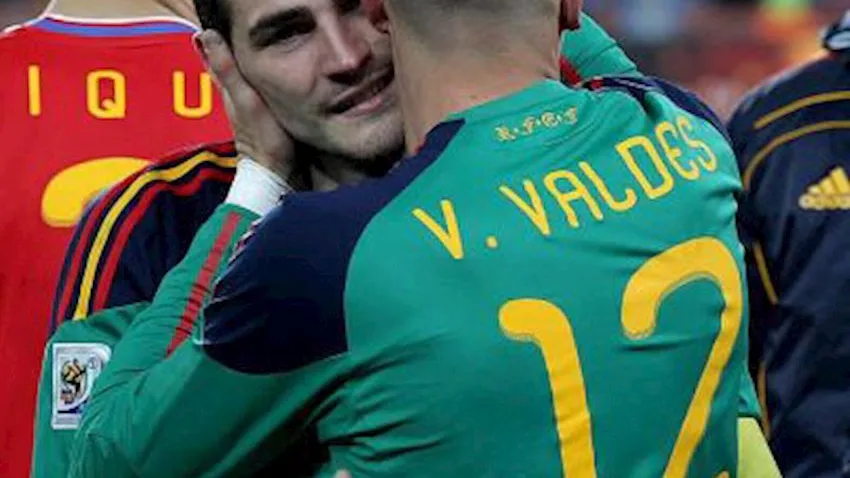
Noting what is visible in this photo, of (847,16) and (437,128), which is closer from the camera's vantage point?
(437,128)

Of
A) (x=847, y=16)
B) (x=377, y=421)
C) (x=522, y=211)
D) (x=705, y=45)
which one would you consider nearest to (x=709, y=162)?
(x=522, y=211)

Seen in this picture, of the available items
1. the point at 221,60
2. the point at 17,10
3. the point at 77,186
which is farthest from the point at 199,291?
the point at 17,10

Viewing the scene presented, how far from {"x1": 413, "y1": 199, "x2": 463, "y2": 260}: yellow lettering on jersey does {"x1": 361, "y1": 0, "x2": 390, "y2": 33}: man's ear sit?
0.32 m

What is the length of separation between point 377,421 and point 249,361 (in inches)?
7.2

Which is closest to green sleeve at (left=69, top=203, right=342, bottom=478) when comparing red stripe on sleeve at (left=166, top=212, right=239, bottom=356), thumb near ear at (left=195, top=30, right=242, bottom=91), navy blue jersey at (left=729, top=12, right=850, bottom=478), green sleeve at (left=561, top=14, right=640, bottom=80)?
red stripe on sleeve at (left=166, top=212, right=239, bottom=356)

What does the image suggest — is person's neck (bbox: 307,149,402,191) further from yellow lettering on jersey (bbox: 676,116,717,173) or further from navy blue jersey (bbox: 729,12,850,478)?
navy blue jersey (bbox: 729,12,850,478)

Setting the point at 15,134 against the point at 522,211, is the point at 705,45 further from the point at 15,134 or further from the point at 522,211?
the point at 522,211

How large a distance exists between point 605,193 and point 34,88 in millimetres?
1781

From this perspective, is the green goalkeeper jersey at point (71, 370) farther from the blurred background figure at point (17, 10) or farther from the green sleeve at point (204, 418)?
the blurred background figure at point (17, 10)

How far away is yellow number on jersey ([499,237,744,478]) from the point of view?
2873mm

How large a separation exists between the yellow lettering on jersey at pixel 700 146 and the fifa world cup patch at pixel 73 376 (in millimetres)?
988

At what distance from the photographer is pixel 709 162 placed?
121 inches

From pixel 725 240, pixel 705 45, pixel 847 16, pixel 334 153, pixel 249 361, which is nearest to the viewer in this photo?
pixel 249 361

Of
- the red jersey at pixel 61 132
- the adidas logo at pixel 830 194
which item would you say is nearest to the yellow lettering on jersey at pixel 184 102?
the red jersey at pixel 61 132
